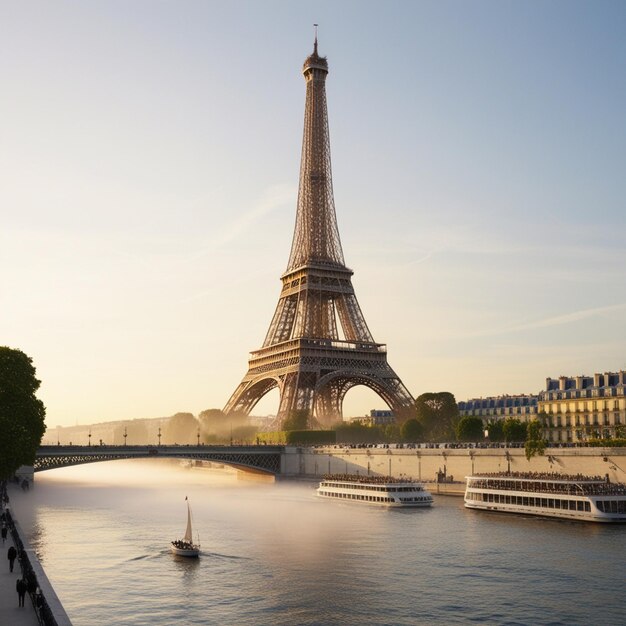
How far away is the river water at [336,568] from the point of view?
35.0 meters

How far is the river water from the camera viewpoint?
35.0m

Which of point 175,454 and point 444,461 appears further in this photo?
point 175,454

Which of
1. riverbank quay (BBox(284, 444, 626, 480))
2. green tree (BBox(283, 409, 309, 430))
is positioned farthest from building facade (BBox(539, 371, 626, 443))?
green tree (BBox(283, 409, 309, 430))

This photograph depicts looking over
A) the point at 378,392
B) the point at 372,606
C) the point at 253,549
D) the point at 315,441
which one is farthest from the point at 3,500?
the point at 378,392

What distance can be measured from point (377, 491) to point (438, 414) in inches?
1852

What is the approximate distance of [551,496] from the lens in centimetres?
6366

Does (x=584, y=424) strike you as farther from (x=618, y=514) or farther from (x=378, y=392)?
(x=618, y=514)

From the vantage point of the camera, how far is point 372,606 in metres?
36.1

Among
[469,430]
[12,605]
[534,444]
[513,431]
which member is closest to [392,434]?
[469,430]

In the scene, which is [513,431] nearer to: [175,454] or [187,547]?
[175,454]

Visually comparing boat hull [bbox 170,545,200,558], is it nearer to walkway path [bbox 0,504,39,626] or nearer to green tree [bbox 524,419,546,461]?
walkway path [bbox 0,504,39,626]

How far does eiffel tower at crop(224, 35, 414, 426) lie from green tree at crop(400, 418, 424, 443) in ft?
21.0

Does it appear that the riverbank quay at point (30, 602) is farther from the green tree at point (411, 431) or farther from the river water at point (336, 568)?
the green tree at point (411, 431)

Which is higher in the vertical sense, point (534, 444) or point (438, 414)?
point (438, 414)
